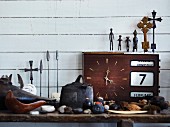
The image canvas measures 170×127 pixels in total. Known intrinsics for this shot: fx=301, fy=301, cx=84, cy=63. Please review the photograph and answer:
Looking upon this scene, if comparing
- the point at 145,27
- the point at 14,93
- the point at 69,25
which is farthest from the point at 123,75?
the point at 14,93

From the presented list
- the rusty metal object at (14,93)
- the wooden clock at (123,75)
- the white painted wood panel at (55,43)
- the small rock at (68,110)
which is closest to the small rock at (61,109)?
the small rock at (68,110)

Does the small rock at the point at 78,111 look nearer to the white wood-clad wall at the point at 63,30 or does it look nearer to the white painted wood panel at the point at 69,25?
the white wood-clad wall at the point at 63,30

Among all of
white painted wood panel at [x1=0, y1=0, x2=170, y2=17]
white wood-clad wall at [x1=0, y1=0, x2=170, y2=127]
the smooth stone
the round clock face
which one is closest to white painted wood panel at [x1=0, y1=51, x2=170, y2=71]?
white wood-clad wall at [x1=0, y1=0, x2=170, y2=127]

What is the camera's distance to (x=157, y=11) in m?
1.77

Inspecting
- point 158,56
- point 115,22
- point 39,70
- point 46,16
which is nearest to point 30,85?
point 39,70

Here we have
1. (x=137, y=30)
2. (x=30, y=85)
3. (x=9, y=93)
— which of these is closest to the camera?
(x=9, y=93)

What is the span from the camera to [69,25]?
177 cm

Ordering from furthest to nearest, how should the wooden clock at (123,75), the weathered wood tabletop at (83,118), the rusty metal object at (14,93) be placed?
1. the wooden clock at (123,75)
2. the rusty metal object at (14,93)
3. the weathered wood tabletop at (83,118)

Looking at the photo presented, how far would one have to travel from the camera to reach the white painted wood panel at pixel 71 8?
69.7 inches

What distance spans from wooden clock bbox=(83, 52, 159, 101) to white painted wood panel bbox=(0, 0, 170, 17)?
0.26m

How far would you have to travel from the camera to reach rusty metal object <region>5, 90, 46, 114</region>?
4.30ft

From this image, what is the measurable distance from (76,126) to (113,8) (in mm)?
723

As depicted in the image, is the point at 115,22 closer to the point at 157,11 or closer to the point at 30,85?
the point at 157,11

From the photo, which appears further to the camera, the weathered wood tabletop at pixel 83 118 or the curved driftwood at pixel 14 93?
the curved driftwood at pixel 14 93
